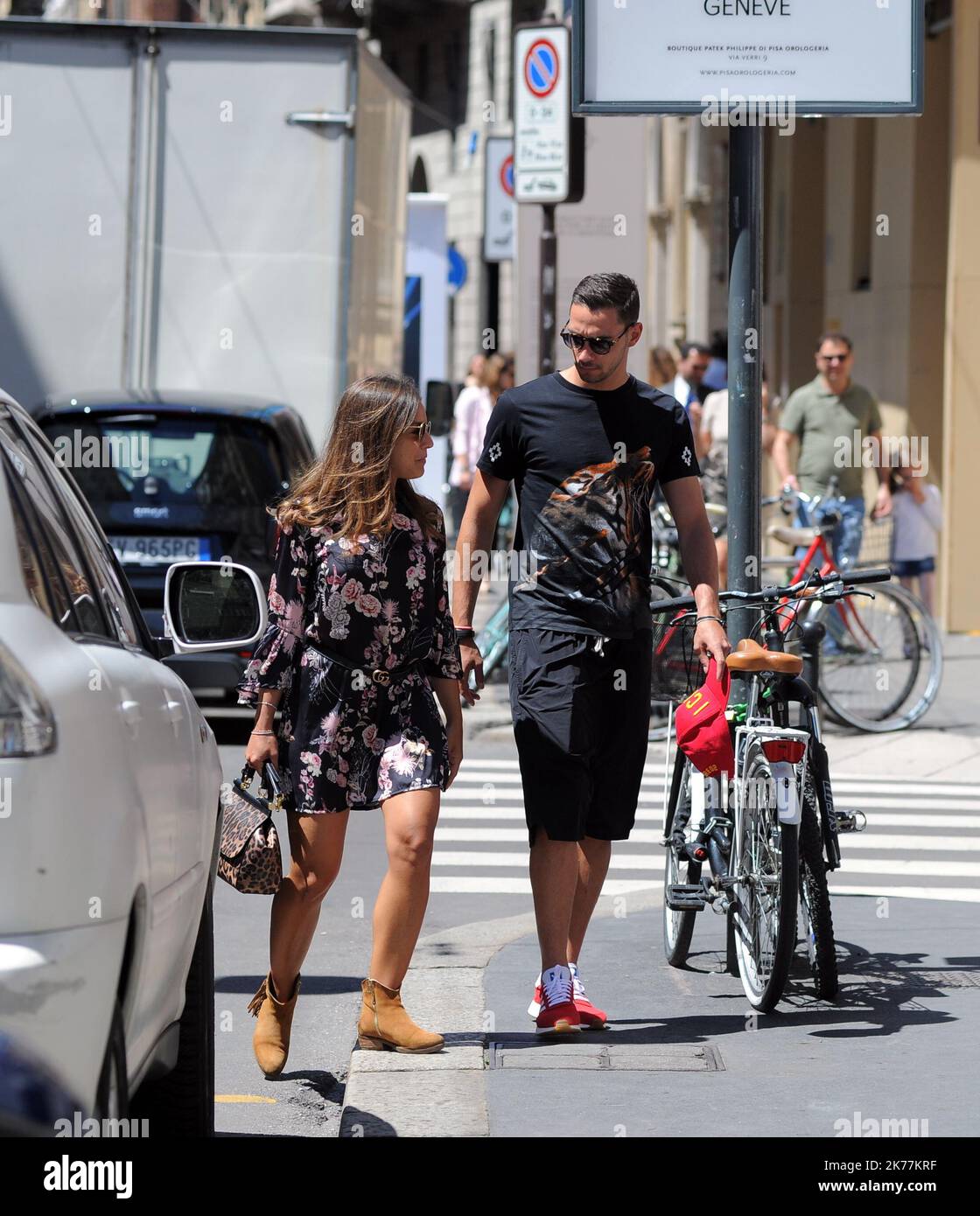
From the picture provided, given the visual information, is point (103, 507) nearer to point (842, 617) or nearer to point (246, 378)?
point (246, 378)

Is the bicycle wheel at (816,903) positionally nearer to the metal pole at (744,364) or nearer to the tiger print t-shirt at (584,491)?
the tiger print t-shirt at (584,491)

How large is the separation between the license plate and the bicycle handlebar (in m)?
5.76

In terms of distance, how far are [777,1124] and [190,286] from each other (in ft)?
30.5

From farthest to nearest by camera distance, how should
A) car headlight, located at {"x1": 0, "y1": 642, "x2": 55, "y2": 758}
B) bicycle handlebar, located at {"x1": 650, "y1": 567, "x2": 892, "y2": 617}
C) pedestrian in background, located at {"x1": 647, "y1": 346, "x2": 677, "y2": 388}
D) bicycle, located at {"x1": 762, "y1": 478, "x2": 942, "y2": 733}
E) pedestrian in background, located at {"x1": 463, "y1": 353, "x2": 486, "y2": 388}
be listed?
pedestrian in background, located at {"x1": 463, "y1": 353, "x2": 486, "y2": 388} → pedestrian in background, located at {"x1": 647, "y1": 346, "x2": 677, "y2": 388} → bicycle, located at {"x1": 762, "y1": 478, "x2": 942, "y2": 733} → bicycle handlebar, located at {"x1": 650, "y1": 567, "x2": 892, "y2": 617} → car headlight, located at {"x1": 0, "y1": 642, "x2": 55, "y2": 758}

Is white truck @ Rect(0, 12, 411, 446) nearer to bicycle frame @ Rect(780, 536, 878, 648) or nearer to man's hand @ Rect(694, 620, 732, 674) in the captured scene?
bicycle frame @ Rect(780, 536, 878, 648)

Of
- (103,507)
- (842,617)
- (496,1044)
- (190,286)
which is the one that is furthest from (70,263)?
(496,1044)

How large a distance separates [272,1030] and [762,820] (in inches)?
54.6

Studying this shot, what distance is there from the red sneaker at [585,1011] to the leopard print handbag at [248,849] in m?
0.94

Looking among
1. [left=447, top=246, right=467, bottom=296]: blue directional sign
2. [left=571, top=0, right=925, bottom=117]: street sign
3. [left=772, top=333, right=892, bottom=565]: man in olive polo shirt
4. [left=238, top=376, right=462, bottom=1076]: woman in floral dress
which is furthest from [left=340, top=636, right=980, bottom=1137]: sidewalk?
[left=447, top=246, right=467, bottom=296]: blue directional sign

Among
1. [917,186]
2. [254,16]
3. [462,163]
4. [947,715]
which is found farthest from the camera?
[254,16]

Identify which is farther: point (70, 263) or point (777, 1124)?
point (70, 263)

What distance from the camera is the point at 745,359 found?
6.76m

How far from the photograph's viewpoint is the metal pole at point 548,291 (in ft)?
47.5

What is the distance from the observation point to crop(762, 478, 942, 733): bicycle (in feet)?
39.9
